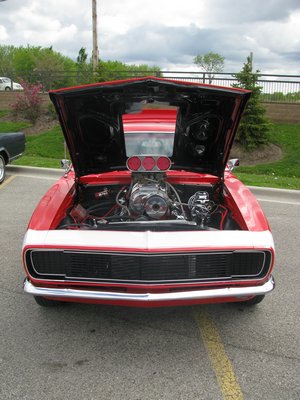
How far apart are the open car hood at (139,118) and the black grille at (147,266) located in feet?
4.24

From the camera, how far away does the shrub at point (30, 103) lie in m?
15.6

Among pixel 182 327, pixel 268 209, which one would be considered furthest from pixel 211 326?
pixel 268 209

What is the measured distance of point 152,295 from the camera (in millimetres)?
2465

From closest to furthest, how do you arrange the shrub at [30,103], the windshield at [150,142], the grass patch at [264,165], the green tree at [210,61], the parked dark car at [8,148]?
the windshield at [150,142] → the parked dark car at [8,148] → the grass patch at [264,165] → the shrub at [30,103] → the green tree at [210,61]

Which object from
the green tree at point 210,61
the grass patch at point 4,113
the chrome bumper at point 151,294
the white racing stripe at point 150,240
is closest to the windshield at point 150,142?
the white racing stripe at point 150,240

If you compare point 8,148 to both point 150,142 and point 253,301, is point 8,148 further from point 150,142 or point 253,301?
point 253,301

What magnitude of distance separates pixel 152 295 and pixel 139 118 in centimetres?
215

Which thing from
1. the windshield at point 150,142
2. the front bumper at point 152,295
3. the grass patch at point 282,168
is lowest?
the grass patch at point 282,168

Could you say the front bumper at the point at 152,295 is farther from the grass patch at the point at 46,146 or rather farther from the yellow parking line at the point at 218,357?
the grass patch at the point at 46,146

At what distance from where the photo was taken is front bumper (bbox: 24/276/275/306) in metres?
2.46

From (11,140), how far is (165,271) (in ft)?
22.9

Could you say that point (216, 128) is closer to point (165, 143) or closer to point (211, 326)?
point (165, 143)

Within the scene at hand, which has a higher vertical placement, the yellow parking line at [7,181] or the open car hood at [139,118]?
the open car hood at [139,118]

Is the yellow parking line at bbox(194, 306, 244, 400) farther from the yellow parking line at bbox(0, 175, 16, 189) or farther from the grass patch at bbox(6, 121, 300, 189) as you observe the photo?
the yellow parking line at bbox(0, 175, 16, 189)
